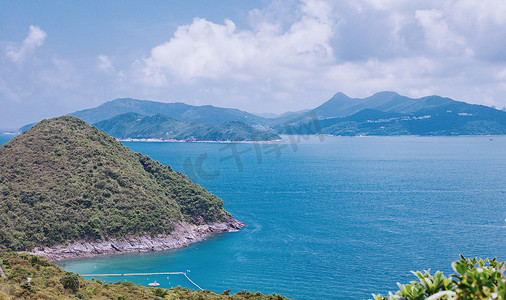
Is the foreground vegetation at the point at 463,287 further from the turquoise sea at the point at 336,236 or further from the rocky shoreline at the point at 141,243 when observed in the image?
the rocky shoreline at the point at 141,243

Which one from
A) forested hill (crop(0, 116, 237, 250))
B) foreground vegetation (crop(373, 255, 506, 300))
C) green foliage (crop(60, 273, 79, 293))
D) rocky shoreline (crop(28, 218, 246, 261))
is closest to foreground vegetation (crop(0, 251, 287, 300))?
green foliage (crop(60, 273, 79, 293))

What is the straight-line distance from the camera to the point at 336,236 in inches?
2242

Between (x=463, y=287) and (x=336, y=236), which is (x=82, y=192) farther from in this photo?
(x=463, y=287)

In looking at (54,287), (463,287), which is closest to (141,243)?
(54,287)

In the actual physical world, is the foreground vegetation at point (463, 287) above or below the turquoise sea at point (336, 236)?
above

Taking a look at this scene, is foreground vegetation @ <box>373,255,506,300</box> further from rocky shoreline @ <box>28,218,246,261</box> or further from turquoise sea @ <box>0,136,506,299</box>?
rocky shoreline @ <box>28,218,246,261</box>

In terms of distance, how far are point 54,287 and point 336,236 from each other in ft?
132

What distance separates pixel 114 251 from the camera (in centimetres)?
5016

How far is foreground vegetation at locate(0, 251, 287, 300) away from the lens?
22.6 metres

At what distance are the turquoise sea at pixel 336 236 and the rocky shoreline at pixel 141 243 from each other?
1.66 meters

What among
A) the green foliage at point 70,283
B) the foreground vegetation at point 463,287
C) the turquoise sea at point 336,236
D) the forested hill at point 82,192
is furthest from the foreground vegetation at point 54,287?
the foreground vegetation at point 463,287

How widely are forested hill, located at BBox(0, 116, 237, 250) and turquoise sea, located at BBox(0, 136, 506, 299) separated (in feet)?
17.2

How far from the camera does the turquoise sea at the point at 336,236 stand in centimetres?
4334

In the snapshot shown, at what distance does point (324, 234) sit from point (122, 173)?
32.4m
